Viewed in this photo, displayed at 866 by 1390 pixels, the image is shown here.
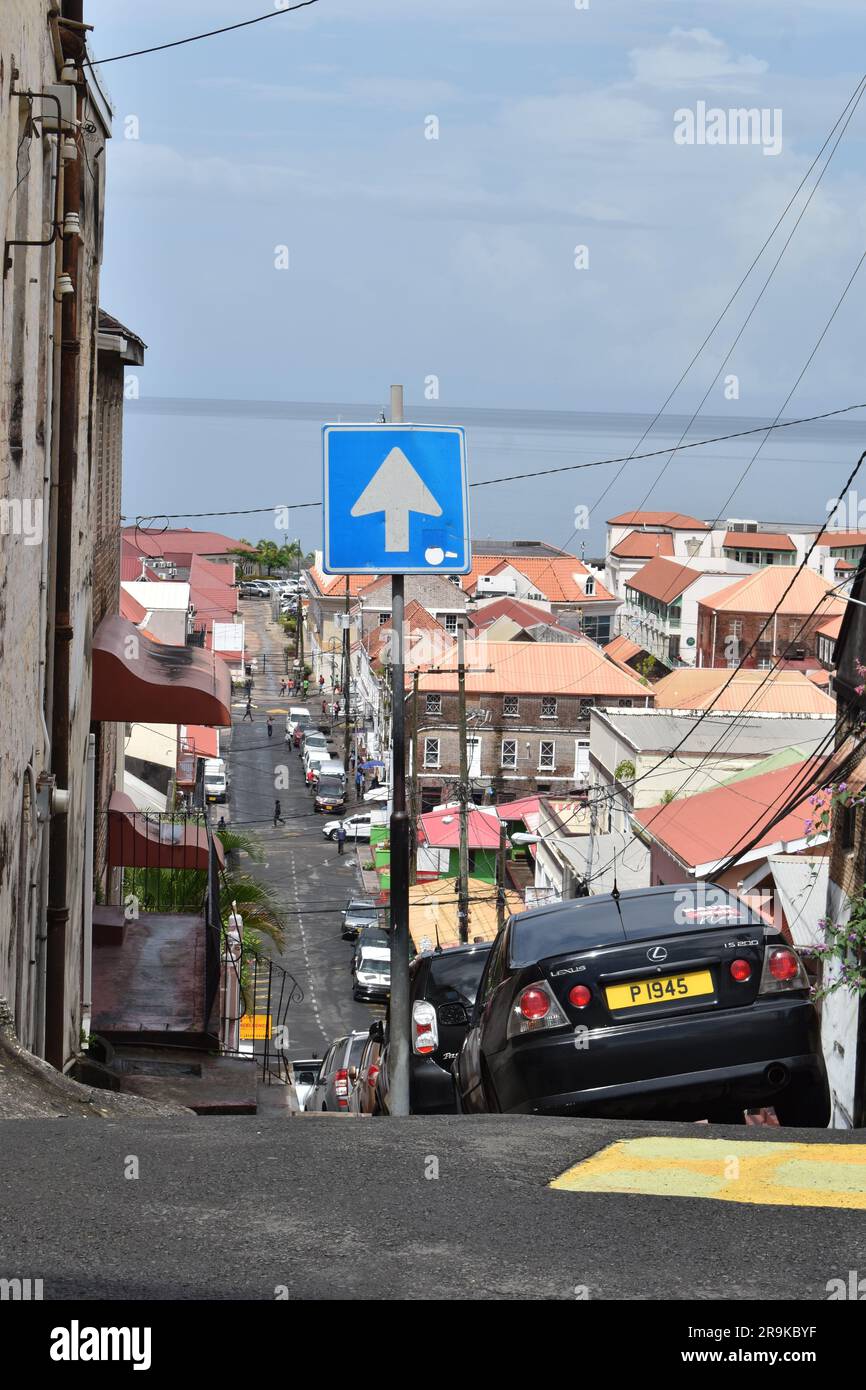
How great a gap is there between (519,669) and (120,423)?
56.1 metres

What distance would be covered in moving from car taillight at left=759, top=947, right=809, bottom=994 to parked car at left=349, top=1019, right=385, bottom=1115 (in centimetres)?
639

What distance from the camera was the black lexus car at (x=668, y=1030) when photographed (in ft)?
24.8

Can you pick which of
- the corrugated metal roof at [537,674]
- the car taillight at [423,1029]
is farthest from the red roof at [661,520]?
the car taillight at [423,1029]

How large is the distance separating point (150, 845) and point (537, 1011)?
10174 millimetres

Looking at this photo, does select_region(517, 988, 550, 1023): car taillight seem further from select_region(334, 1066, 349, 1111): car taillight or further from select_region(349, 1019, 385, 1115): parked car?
select_region(334, 1066, 349, 1111): car taillight

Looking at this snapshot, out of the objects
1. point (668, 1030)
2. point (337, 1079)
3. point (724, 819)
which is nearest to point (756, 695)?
point (724, 819)

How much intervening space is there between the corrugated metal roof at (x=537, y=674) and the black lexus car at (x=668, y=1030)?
215 ft

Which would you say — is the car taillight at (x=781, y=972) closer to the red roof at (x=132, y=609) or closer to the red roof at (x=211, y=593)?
the red roof at (x=132, y=609)

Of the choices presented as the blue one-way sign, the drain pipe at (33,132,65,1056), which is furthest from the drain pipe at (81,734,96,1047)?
the blue one-way sign

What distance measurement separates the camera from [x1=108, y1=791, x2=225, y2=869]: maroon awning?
17.1 metres

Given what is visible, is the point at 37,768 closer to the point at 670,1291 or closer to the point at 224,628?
the point at 670,1291

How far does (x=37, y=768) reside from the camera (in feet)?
34.2

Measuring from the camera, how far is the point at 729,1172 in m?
5.29
